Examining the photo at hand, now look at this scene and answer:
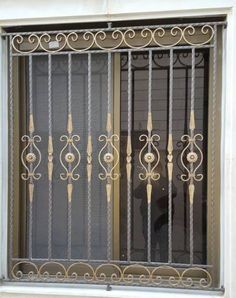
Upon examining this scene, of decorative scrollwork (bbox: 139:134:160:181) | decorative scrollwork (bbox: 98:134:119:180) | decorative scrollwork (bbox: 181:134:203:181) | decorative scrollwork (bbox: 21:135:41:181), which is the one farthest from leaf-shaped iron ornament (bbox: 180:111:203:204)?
decorative scrollwork (bbox: 21:135:41:181)

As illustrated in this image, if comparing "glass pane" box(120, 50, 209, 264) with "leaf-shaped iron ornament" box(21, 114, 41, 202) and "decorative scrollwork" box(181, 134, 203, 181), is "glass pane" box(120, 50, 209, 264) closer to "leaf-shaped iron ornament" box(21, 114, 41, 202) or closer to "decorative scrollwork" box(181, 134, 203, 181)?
"decorative scrollwork" box(181, 134, 203, 181)

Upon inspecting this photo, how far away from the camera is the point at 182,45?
342 cm

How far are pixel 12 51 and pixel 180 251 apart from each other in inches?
79.7

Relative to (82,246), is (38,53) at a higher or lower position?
higher

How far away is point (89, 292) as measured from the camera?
336 cm

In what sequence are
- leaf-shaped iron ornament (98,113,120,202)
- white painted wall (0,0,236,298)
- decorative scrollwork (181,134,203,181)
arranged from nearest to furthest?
white painted wall (0,0,236,298)
decorative scrollwork (181,134,203,181)
leaf-shaped iron ornament (98,113,120,202)

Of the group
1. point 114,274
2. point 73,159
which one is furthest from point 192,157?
point 114,274

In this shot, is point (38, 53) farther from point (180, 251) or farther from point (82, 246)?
point (180, 251)

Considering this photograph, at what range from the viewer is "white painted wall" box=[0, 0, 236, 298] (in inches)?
126

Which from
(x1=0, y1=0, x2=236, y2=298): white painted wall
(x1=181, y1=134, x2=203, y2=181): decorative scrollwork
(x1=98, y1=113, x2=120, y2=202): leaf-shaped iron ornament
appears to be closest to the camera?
(x1=0, y1=0, x2=236, y2=298): white painted wall

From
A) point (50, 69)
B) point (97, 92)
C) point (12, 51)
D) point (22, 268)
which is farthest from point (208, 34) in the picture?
point (22, 268)

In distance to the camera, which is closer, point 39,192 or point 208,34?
point 208,34

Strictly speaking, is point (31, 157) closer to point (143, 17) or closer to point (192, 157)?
point (192, 157)

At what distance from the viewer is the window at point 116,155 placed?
11.2ft
